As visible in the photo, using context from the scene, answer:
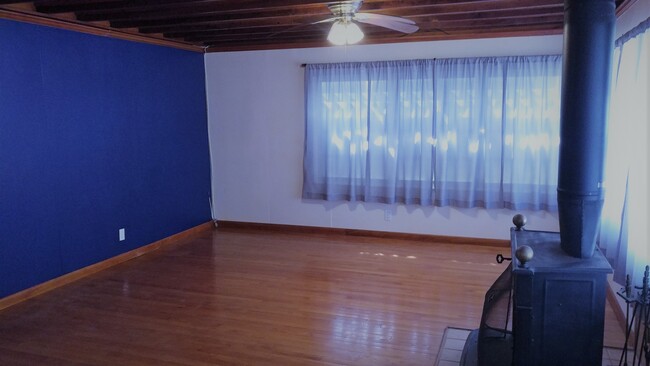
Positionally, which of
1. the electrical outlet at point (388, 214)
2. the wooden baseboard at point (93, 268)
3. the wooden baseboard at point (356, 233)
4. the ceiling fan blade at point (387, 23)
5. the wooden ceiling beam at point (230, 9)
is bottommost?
the wooden baseboard at point (93, 268)

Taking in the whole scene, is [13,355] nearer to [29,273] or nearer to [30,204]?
[29,273]

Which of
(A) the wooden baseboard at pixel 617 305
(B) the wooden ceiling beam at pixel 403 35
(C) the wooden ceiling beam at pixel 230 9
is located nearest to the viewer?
(A) the wooden baseboard at pixel 617 305

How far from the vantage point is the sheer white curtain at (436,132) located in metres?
5.05

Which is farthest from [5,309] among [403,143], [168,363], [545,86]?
[545,86]

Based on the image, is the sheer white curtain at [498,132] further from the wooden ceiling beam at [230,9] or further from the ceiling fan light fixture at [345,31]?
the ceiling fan light fixture at [345,31]

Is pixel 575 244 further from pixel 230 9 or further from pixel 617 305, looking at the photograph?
pixel 230 9

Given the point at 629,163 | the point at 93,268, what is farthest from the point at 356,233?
the point at 629,163

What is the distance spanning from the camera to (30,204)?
4.03 meters

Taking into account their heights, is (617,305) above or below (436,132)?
below

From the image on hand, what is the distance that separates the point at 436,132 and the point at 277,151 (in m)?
1.94

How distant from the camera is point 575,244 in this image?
2.36m

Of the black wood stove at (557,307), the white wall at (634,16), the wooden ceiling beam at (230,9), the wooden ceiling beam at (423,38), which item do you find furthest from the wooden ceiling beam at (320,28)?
the black wood stove at (557,307)

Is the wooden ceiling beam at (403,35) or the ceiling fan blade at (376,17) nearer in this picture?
the ceiling fan blade at (376,17)

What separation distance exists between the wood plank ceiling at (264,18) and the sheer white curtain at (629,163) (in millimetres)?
575
